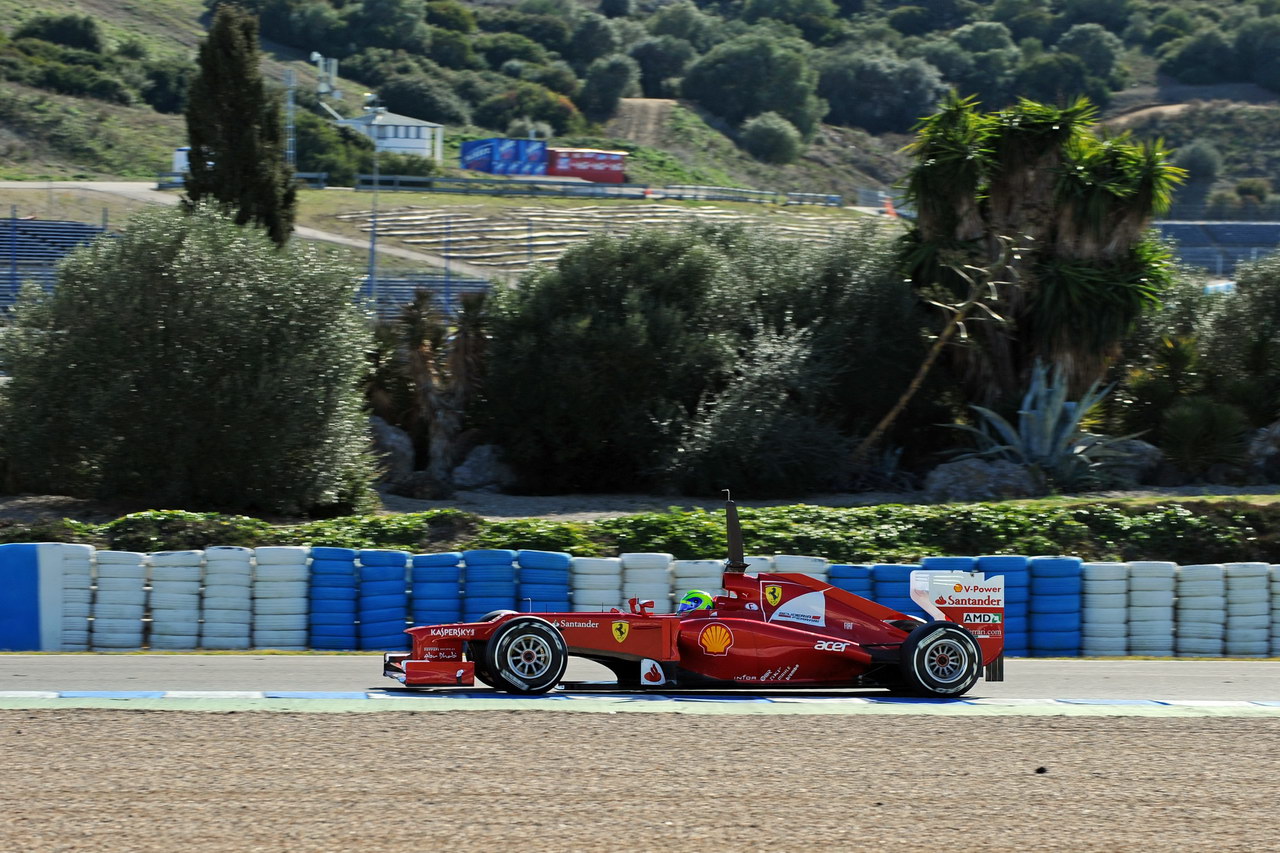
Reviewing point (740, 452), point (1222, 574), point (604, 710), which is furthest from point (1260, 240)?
point (604, 710)

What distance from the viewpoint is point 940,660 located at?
33.1ft

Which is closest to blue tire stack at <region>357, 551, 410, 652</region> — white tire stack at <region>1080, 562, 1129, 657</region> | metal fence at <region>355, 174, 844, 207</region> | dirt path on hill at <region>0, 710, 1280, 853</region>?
Result: dirt path on hill at <region>0, 710, 1280, 853</region>

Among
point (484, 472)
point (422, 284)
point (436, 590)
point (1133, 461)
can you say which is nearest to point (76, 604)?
point (436, 590)

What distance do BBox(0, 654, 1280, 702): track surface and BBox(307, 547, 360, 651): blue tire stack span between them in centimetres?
48

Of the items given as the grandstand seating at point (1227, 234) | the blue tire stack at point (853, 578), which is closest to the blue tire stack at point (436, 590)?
the blue tire stack at point (853, 578)

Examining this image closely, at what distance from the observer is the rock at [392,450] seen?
23.8 metres

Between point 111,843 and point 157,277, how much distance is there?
15.4m

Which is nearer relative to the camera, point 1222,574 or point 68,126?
point 1222,574

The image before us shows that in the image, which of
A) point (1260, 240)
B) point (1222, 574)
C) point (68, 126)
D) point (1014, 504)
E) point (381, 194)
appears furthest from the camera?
point (68, 126)

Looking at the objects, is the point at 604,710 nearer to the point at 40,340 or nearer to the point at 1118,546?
the point at 1118,546

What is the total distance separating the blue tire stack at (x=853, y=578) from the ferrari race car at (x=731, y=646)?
2992 mm

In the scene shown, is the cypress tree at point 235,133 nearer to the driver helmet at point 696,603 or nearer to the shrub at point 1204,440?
the shrub at point 1204,440

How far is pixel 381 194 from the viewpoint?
198 ft

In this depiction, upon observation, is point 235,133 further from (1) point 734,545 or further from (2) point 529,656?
(1) point 734,545
